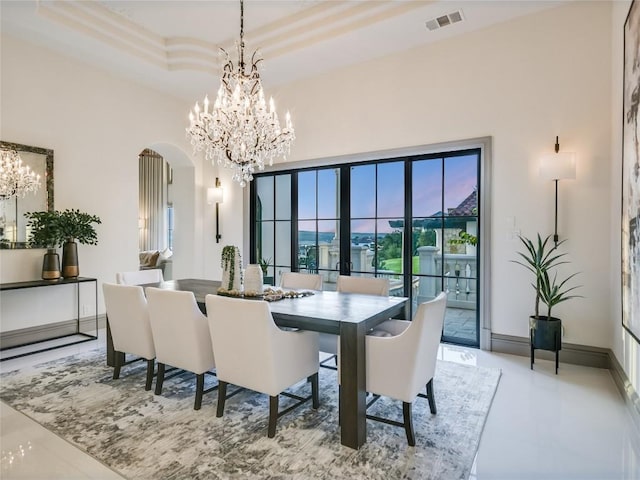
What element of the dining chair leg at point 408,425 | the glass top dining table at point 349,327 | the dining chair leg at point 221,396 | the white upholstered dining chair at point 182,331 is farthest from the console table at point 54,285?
the dining chair leg at point 408,425

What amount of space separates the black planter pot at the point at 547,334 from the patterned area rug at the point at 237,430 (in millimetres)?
512

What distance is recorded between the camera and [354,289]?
140 inches

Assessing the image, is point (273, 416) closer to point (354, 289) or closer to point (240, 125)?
point (354, 289)

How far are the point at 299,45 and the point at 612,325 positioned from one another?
4315mm

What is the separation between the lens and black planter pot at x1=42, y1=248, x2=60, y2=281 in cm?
406

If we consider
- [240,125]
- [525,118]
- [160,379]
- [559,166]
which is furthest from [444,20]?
[160,379]

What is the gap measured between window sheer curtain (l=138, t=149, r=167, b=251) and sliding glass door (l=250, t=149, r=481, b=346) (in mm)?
5760

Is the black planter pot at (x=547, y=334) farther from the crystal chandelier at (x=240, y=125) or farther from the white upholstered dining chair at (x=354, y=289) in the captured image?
the crystal chandelier at (x=240, y=125)

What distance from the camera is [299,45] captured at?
4.42 m

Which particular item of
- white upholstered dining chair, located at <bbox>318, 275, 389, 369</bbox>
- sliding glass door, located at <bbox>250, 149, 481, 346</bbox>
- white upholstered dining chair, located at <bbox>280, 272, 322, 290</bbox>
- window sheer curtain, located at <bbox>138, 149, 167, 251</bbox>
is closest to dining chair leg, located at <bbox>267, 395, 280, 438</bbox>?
white upholstered dining chair, located at <bbox>318, 275, 389, 369</bbox>

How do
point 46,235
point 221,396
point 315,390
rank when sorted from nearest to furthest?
point 221,396
point 315,390
point 46,235

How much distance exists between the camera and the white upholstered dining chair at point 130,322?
2980mm

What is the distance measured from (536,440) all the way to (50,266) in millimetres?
4690

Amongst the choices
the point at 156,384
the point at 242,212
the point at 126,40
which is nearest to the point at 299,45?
the point at 126,40
